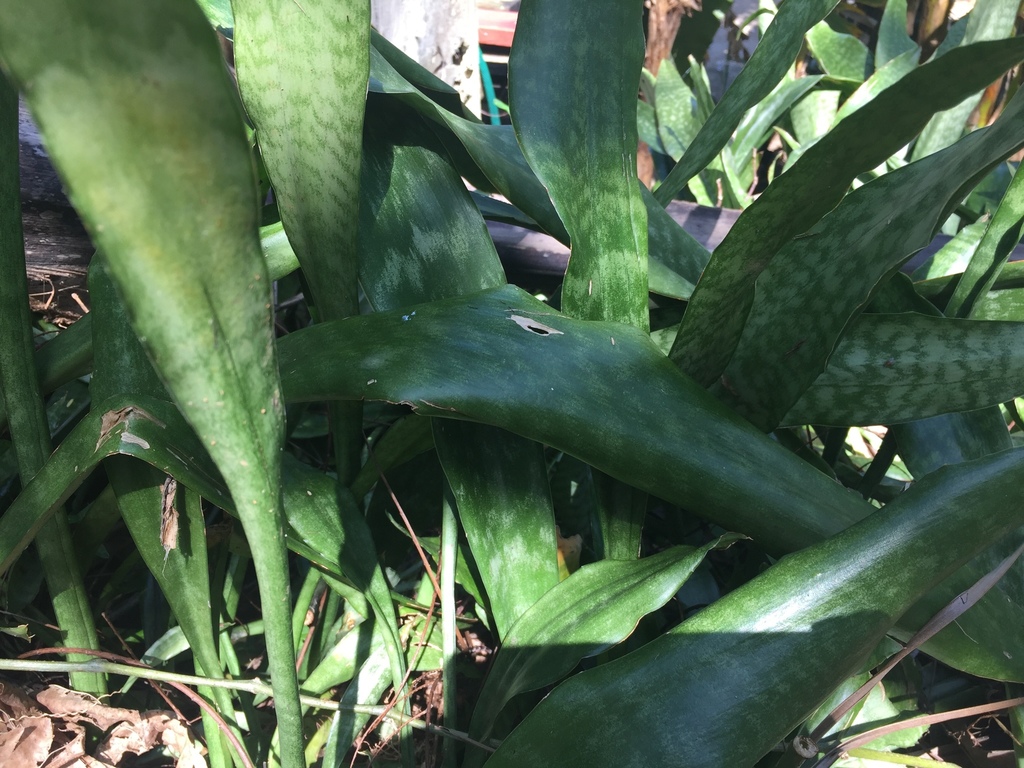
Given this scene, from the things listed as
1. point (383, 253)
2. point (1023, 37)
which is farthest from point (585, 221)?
point (1023, 37)

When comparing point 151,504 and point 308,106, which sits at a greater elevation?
point 308,106

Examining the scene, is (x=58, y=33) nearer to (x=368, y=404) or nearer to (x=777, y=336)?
(x=777, y=336)

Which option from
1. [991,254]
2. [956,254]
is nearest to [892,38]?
[956,254]

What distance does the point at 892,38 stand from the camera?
4.19 ft

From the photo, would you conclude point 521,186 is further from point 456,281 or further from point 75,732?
point 75,732

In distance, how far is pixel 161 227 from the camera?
15 cm

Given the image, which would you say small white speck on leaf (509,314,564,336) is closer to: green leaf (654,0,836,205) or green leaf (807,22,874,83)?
green leaf (654,0,836,205)

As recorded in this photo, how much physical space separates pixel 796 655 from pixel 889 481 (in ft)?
1.43

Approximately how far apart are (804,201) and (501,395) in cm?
20

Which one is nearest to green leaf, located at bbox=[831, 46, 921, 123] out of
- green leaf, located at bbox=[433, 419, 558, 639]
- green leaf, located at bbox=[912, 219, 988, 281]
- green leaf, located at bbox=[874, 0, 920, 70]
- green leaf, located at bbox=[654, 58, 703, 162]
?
green leaf, located at bbox=[874, 0, 920, 70]

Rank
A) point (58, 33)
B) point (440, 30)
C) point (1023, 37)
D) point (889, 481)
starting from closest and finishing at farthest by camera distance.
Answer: point (58, 33)
point (1023, 37)
point (889, 481)
point (440, 30)

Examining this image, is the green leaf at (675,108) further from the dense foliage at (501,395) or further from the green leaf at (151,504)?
the green leaf at (151,504)

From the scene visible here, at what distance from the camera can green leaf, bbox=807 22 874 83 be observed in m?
1.34

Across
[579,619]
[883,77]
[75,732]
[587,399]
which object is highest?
[883,77]
